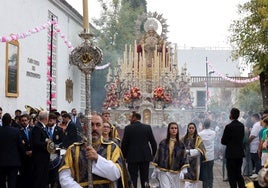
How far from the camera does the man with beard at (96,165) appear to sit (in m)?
5.70

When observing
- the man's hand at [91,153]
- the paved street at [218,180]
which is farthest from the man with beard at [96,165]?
the paved street at [218,180]

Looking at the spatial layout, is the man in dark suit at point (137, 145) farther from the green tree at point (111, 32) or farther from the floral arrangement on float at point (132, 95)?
the green tree at point (111, 32)

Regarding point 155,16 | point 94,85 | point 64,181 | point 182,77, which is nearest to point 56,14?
point 155,16

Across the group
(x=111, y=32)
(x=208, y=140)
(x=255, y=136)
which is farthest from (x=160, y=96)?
(x=111, y=32)

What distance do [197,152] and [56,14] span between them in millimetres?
19354

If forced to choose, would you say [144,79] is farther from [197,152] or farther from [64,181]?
[64,181]

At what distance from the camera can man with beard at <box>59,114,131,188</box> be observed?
5.70m

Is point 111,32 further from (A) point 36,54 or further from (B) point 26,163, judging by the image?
(B) point 26,163

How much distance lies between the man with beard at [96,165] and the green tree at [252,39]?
59.3 ft

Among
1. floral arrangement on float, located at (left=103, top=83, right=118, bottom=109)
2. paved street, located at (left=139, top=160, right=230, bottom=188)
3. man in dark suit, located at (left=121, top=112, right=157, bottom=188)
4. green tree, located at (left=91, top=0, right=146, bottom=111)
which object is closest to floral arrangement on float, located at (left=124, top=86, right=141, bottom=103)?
floral arrangement on float, located at (left=103, top=83, right=118, bottom=109)

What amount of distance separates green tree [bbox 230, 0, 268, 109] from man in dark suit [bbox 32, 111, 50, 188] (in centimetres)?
1391

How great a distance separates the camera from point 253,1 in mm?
24453

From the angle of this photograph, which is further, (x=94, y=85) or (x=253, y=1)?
(x=94, y=85)

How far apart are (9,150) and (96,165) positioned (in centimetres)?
526
